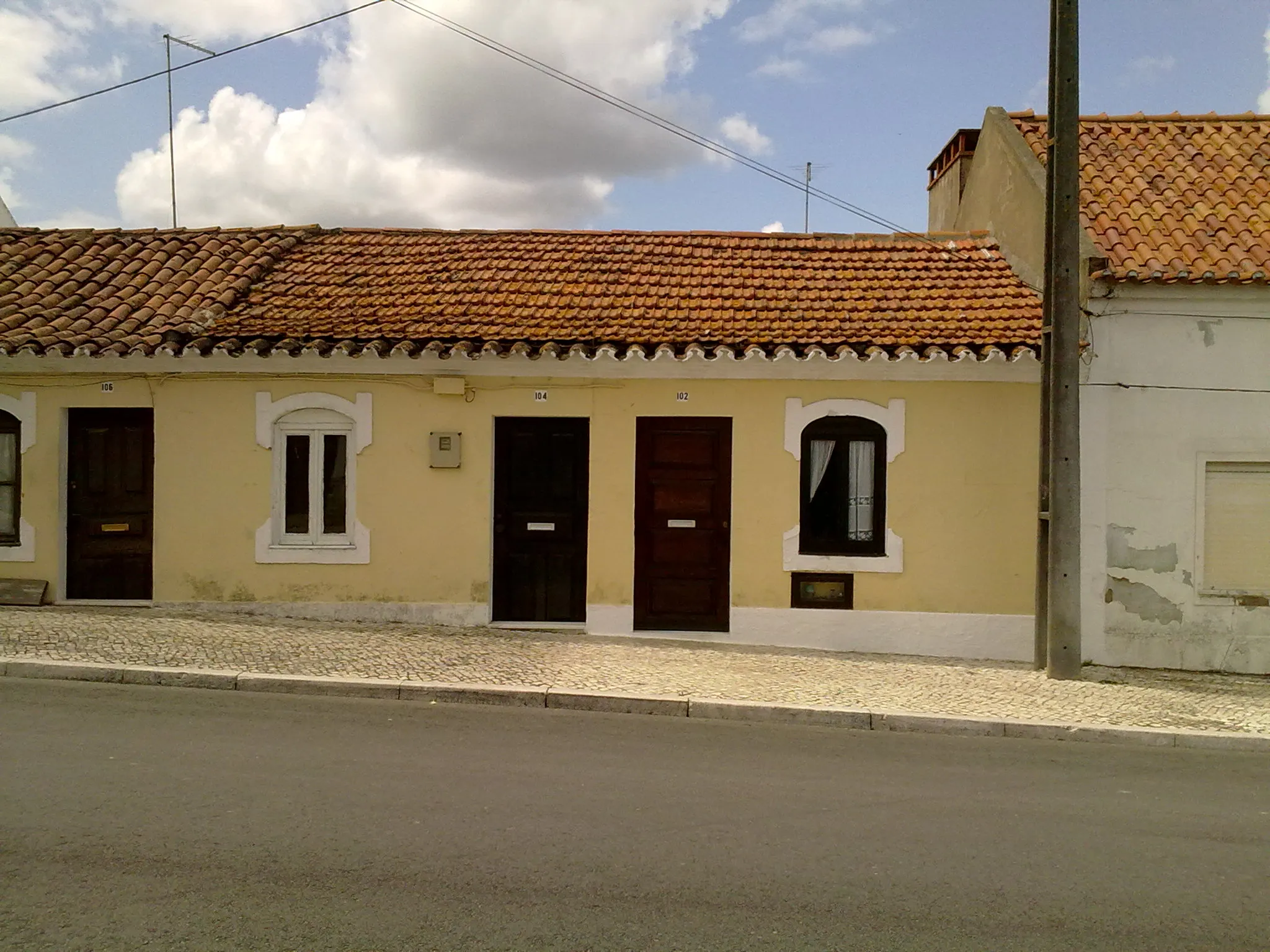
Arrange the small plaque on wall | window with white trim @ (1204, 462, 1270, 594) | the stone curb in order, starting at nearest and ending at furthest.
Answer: the stone curb, window with white trim @ (1204, 462, 1270, 594), the small plaque on wall

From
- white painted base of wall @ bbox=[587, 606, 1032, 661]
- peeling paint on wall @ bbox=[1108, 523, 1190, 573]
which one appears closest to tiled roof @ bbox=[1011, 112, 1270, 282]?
peeling paint on wall @ bbox=[1108, 523, 1190, 573]

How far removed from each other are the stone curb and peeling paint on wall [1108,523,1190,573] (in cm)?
283

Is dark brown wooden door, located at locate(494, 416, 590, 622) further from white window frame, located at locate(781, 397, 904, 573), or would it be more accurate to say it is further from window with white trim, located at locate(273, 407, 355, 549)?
white window frame, located at locate(781, 397, 904, 573)

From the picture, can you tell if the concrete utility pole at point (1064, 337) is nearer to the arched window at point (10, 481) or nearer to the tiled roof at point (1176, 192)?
the tiled roof at point (1176, 192)

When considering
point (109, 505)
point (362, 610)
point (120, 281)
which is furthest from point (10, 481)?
point (362, 610)

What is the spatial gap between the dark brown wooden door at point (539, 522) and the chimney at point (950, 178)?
8064 millimetres

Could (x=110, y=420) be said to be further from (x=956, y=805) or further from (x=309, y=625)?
(x=956, y=805)

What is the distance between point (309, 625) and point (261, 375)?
9.45 feet

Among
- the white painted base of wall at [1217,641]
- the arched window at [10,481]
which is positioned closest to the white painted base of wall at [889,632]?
the white painted base of wall at [1217,641]

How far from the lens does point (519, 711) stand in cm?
765

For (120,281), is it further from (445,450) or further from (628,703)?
(628,703)

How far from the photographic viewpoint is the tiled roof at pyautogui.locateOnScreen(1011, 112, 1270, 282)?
33.1ft

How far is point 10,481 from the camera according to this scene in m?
11.2

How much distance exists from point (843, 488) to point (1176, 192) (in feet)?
18.5
